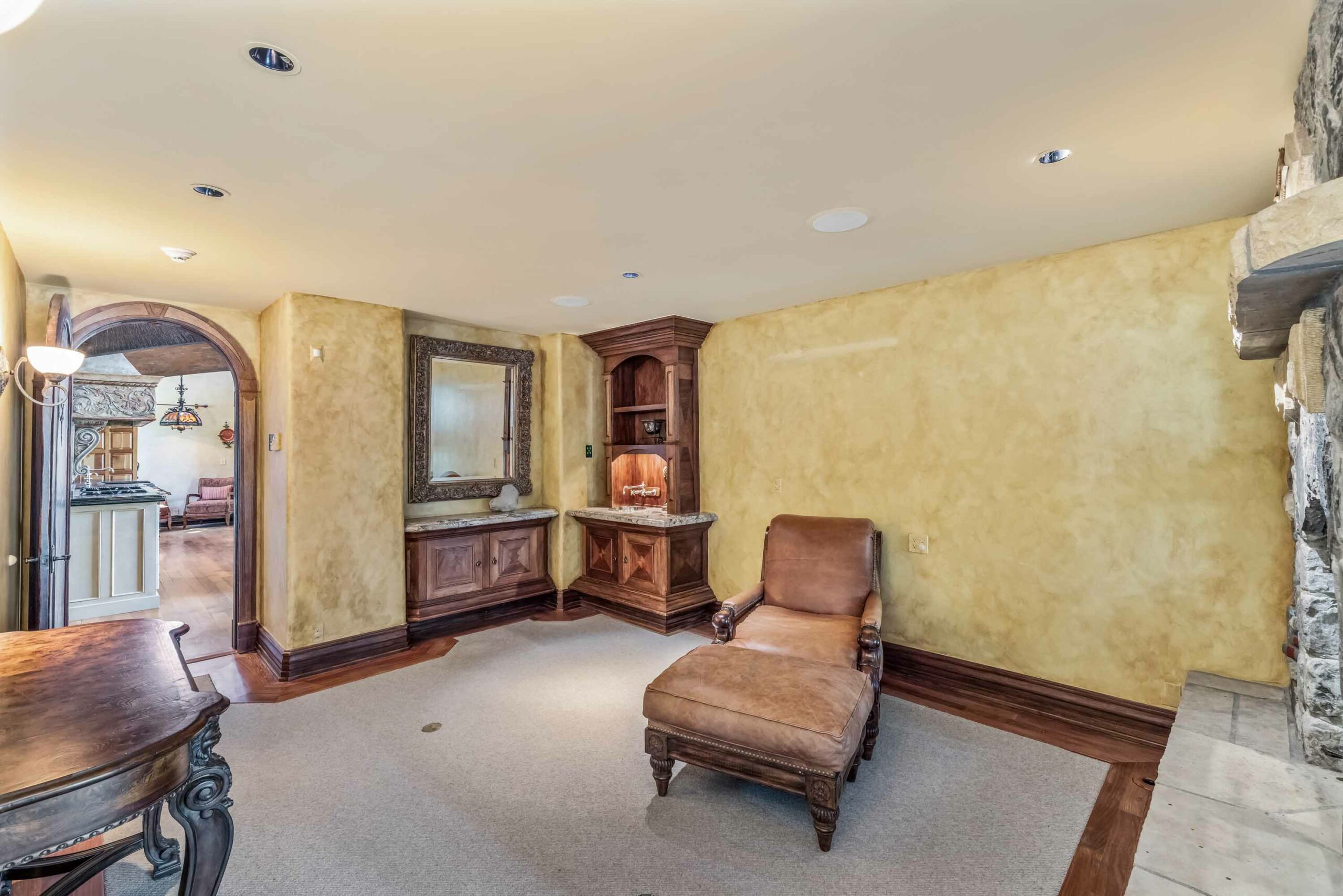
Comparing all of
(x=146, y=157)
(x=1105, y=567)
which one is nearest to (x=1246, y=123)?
(x=1105, y=567)

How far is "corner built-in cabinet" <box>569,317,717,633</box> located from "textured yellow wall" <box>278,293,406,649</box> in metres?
1.63

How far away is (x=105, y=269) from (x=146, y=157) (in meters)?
1.80

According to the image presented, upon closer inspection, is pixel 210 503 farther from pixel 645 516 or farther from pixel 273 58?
pixel 273 58

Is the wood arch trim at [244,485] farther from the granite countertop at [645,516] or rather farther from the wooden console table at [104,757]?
the granite countertop at [645,516]

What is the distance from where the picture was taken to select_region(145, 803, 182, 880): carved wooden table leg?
2.04 metres

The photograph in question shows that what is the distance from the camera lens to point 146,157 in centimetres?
202

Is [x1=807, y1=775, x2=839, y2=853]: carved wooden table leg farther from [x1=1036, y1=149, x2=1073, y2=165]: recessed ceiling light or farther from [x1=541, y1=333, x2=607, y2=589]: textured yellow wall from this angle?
[x1=541, y1=333, x2=607, y2=589]: textured yellow wall

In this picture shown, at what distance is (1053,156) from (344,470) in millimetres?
4213

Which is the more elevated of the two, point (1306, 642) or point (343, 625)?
point (1306, 642)

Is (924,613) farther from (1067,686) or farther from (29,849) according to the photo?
(29,849)

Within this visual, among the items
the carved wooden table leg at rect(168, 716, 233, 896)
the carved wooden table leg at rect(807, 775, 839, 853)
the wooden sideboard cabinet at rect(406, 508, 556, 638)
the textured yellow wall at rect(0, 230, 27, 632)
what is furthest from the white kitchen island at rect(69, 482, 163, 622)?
the carved wooden table leg at rect(807, 775, 839, 853)

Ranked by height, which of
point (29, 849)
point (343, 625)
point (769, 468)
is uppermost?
point (769, 468)

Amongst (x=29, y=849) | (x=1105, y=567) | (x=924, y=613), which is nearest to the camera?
(x=29, y=849)

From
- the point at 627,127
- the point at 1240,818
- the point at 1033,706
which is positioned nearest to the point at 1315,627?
the point at 1240,818
